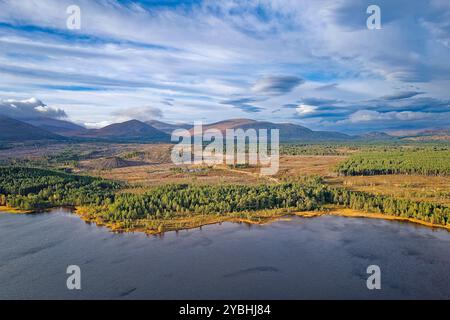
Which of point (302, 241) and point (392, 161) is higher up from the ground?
point (392, 161)

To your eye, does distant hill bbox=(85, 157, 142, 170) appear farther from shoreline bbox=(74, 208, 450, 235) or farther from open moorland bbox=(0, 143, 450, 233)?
shoreline bbox=(74, 208, 450, 235)

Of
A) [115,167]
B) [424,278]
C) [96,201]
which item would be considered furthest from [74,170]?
[424,278]

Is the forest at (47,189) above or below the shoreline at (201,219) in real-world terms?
above

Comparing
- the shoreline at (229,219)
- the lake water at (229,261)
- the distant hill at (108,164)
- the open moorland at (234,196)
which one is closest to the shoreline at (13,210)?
the open moorland at (234,196)

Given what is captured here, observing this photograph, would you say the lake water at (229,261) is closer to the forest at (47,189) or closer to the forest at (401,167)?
the forest at (47,189)

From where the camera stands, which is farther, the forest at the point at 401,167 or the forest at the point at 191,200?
the forest at the point at 401,167

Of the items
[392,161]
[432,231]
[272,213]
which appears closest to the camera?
[432,231]

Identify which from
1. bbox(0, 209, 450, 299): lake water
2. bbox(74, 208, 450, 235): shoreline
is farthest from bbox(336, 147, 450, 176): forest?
bbox(0, 209, 450, 299): lake water

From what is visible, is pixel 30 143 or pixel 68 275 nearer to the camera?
pixel 68 275
